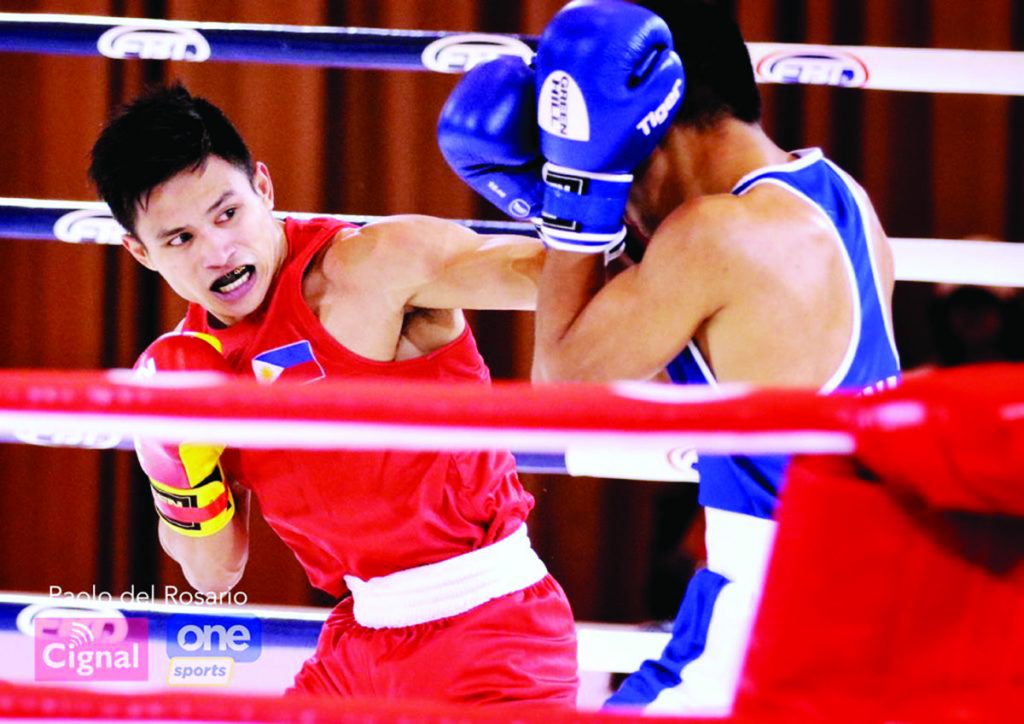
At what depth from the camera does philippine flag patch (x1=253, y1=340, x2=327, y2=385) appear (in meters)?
1.74

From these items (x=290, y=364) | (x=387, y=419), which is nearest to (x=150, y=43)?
(x=290, y=364)

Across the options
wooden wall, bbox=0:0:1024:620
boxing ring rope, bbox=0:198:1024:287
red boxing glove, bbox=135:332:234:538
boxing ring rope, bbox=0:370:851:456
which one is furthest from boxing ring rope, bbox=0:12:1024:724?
wooden wall, bbox=0:0:1024:620

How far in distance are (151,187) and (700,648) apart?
0.99 m

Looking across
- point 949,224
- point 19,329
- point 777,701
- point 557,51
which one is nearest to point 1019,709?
point 777,701

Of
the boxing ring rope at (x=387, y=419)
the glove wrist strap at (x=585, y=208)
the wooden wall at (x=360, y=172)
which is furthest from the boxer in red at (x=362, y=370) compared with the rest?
the wooden wall at (x=360, y=172)

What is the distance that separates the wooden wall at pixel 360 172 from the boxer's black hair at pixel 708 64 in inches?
66.3

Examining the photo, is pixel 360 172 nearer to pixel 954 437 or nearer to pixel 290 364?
pixel 290 364

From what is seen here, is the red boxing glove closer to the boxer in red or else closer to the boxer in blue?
the boxer in red

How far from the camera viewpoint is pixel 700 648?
149 cm

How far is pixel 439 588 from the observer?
1.75 meters

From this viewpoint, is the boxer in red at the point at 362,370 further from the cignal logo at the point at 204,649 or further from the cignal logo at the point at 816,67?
the cignal logo at the point at 816,67

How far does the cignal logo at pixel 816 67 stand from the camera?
79.7 inches

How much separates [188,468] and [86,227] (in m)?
0.52

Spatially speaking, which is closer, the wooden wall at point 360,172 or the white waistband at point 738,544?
the white waistband at point 738,544
